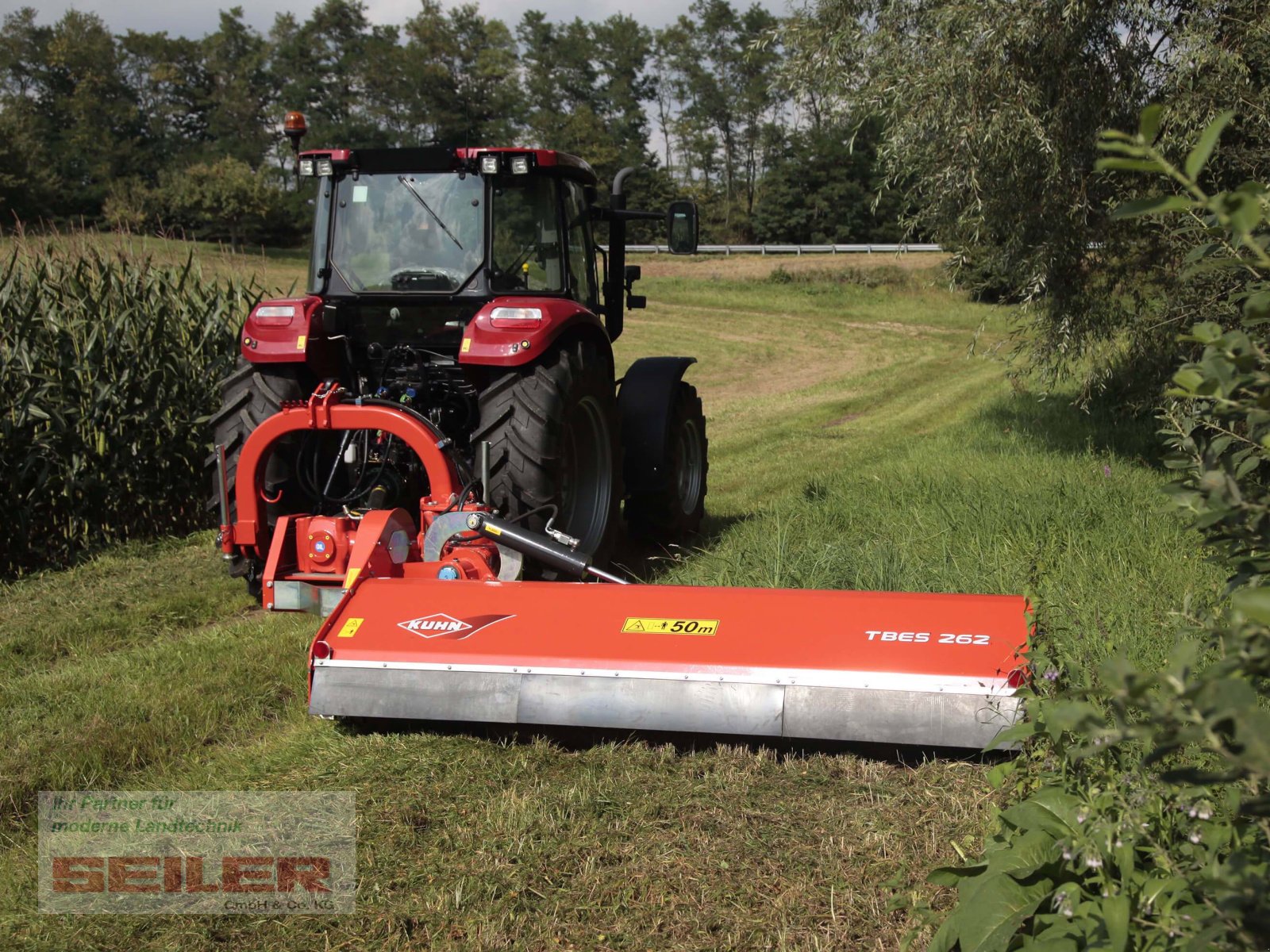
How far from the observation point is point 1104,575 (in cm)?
487

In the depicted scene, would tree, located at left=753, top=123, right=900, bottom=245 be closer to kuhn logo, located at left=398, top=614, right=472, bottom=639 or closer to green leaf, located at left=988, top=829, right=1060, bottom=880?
kuhn logo, located at left=398, top=614, right=472, bottom=639

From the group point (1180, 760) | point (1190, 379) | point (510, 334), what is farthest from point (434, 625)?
point (1190, 379)

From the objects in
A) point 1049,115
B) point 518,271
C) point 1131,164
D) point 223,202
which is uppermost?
point 223,202

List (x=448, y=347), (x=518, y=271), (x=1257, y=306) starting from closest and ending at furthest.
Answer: (x=1257, y=306), (x=448, y=347), (x=518, y=271)

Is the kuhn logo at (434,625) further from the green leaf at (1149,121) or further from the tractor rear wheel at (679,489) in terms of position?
the green leaf at (1149,121)

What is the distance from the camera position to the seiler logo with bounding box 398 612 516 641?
3.91 metres

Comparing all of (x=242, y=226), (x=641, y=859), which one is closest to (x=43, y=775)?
(x=641, y=859)

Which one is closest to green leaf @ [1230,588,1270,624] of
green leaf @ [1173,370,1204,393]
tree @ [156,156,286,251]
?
green leaf @ [1173,370,1204,393]

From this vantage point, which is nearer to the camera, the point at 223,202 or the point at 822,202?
the point at 223,202

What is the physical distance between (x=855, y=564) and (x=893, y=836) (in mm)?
2074

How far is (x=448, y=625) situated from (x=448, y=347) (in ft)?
6.37

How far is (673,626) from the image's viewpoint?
3836 mm

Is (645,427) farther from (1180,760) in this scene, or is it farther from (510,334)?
(1180,760)

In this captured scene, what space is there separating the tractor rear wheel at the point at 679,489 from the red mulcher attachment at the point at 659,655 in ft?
6.65
